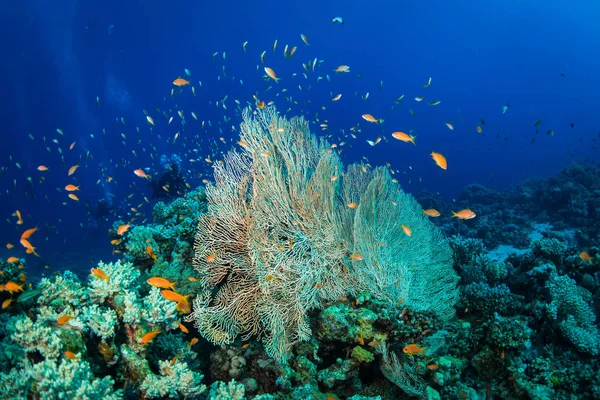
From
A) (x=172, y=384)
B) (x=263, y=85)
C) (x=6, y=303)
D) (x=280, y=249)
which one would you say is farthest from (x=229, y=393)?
(x=263, y=85)

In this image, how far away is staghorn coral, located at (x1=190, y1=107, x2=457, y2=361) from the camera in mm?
4973

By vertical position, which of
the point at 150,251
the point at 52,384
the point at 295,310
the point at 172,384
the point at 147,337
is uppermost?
the point at 150,251

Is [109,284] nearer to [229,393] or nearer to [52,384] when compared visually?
[52,384]

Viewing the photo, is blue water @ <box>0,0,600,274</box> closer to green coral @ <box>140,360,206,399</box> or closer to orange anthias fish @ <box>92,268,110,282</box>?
orange anthias fish @ <box>92,268,110,282</box>

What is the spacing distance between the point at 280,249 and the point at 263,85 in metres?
122

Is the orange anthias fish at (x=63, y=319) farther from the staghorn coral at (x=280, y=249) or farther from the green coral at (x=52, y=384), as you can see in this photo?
the staghorn coral at (x=280, y=249)

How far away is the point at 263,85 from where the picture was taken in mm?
117062

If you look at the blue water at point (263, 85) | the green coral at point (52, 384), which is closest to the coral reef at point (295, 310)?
the green coral at point (52, 384)

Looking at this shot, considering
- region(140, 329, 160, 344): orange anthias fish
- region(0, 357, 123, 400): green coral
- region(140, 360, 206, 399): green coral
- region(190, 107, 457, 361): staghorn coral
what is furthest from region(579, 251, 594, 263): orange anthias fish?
region(0, 357, 123, 400): green coral

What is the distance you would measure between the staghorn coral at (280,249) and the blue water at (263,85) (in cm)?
1341

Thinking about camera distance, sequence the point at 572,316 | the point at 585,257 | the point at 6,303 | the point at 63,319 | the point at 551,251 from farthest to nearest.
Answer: the point at 551,251, the point at 585,257, the point at 572,316, the point at 6,303, the point at 63,319

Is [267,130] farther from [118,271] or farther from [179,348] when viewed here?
[179,348]

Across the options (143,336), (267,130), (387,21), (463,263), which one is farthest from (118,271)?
(387,21)

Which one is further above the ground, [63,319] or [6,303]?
[6,303]
